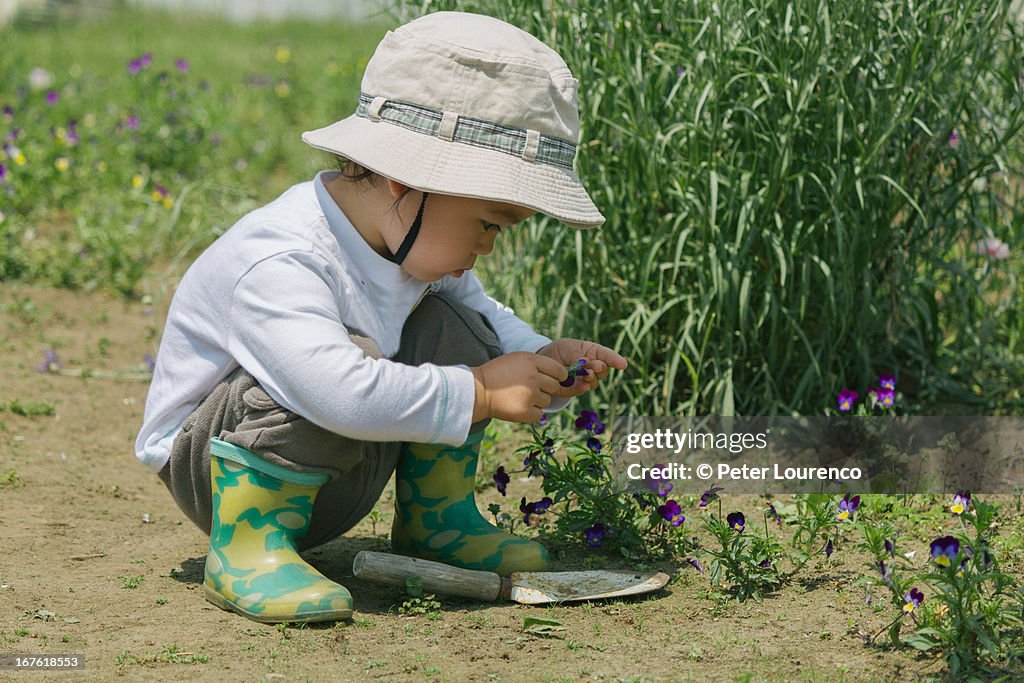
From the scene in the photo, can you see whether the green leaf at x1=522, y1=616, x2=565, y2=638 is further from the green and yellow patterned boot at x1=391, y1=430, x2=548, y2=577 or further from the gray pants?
the gray pants

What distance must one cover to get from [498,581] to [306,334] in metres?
0.64

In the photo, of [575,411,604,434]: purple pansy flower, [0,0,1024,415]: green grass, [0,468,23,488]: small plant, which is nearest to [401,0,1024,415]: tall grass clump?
[0,0,1024,415]: green grass

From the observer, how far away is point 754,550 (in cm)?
241

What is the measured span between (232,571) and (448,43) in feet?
3.31

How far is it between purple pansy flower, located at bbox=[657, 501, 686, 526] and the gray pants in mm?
403

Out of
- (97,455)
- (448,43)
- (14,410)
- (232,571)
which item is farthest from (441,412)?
(14,410)

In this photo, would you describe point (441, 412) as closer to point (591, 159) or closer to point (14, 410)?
point (591, 159)

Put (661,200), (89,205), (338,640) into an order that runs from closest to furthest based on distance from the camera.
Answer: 1. (338,640)
2. (661,200)
3. (89,205)

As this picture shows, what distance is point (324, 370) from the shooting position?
2.12 meters

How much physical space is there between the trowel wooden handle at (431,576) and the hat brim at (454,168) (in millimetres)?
695

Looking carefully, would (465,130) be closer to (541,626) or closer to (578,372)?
(578,372)

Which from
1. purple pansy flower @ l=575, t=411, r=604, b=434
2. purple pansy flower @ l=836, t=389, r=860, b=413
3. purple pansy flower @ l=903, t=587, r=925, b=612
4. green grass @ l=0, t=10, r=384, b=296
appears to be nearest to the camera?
purple pansy flower @ l=903, t=587, r=925, b=612

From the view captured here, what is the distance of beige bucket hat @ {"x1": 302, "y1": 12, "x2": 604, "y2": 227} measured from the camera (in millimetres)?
2180

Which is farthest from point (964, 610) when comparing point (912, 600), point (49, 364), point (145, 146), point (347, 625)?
point (145, 146)
